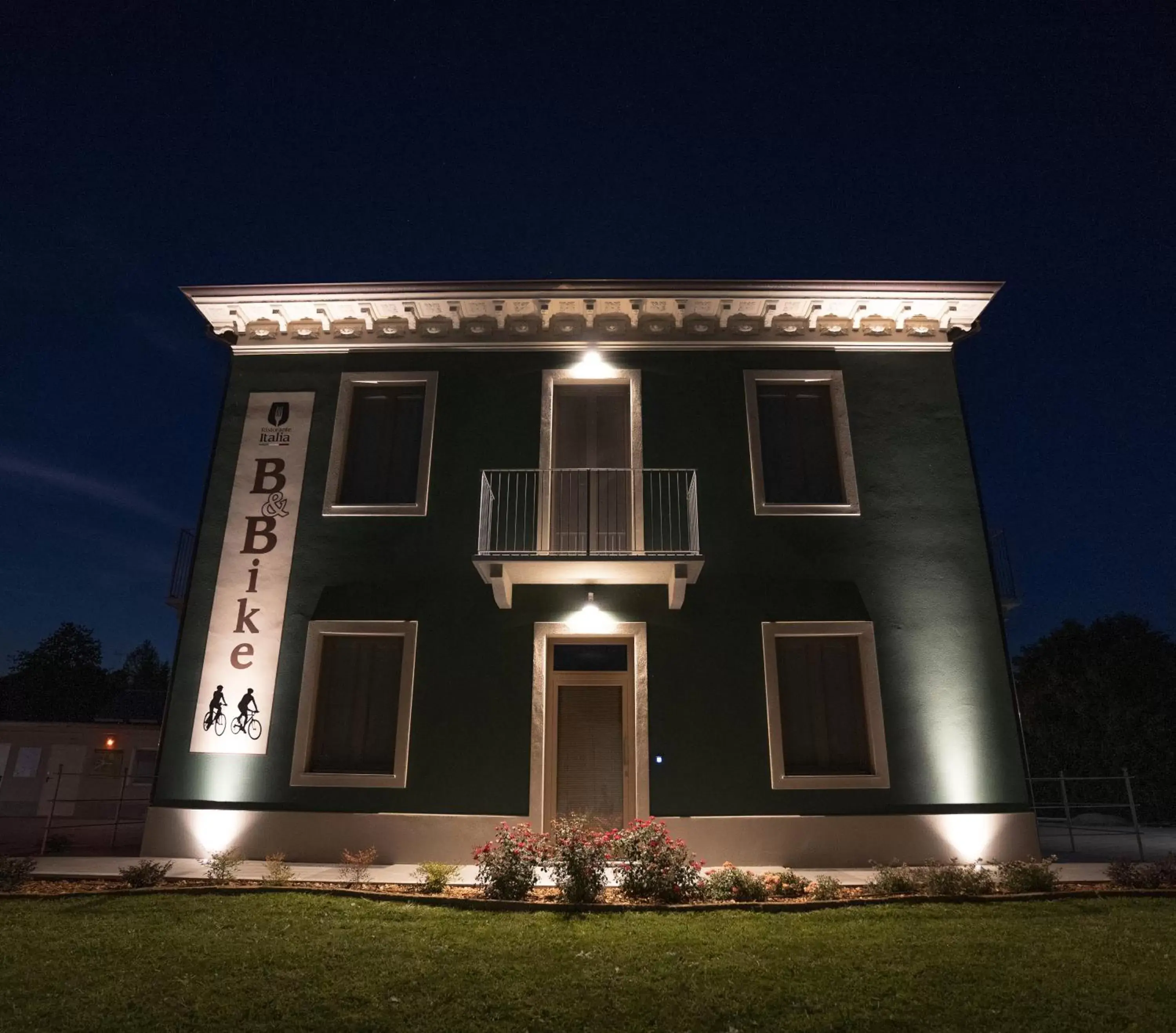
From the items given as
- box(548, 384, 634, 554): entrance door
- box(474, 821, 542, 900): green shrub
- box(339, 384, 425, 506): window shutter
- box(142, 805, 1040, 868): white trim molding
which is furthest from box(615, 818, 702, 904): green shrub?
box(339, 384, 425, 506): window shutter

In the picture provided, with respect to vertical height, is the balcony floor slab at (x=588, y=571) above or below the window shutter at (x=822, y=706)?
above

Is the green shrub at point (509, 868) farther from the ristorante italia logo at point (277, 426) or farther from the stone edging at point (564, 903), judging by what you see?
the ristorante italia logo at point (277, 426)

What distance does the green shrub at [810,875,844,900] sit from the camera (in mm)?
6914

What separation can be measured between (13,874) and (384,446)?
662cm

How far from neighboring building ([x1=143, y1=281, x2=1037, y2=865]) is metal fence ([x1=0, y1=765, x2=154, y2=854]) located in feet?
5.04

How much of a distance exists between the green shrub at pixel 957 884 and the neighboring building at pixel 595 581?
1841 millimetres

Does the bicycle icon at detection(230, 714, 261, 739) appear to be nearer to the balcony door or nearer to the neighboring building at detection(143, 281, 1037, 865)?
the neighboring building at detection(143, 281, 1037, 865)

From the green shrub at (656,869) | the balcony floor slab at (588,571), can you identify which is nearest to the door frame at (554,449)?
the balcony floor slab at (588,571)

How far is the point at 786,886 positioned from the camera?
720 centimetres

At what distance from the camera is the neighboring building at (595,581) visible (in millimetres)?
9352

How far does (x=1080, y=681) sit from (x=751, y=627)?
19265mm

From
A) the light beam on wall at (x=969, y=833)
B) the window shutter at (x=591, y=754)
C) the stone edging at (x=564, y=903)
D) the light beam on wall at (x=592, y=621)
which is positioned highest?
the light beam on wall at (x=592, y=621)

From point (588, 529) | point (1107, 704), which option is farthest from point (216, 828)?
point (1107, 704)

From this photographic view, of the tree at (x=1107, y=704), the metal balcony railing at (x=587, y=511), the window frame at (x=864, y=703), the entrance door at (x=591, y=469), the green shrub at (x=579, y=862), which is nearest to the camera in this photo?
the green shrub at (x=579, y=862)
